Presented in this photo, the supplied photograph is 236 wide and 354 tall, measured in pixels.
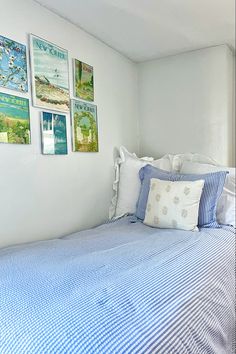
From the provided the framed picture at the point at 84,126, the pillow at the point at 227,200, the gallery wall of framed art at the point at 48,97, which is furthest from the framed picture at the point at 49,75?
the pillow at the point at 227,200

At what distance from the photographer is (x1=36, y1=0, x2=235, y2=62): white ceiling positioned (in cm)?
181

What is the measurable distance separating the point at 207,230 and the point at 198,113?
116 centimetres

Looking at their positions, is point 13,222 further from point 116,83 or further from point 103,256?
point 116,83

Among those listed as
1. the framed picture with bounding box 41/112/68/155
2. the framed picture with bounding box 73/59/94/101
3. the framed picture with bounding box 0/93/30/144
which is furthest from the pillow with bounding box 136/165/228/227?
the framed picture with bounding box 0/93/30/144

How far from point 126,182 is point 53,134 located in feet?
2.67

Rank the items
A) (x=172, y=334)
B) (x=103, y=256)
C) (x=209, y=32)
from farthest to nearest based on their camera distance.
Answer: (x=209, y=32) < (x=103, y=256) < (x=172, y=334)

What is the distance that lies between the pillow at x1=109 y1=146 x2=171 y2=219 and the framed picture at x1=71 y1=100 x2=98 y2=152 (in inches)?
12.6

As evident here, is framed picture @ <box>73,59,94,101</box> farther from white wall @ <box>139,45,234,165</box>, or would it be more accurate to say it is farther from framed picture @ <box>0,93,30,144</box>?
white wall @ <box>139,45,234,165</box>

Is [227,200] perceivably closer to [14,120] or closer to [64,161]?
[64,161]

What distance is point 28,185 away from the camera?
1.72 meters

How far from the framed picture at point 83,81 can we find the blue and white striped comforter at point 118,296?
3.60 feet

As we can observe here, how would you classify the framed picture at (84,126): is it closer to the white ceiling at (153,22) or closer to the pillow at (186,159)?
the white ceiling at (153,22)

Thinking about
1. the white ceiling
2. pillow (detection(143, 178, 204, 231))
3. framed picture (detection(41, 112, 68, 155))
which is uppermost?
the white ceiling

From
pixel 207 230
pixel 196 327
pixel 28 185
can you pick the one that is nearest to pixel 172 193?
pixel 207 230
